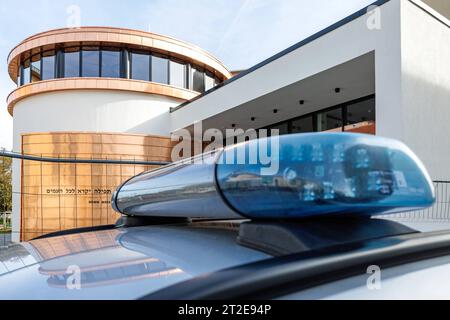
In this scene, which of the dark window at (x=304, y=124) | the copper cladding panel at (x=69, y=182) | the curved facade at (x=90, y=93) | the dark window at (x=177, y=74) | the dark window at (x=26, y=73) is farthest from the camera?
the dark window at (x=177, y=74)

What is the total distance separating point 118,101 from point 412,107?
1050cm

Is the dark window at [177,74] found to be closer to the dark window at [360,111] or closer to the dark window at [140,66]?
the dark window at [140,66]

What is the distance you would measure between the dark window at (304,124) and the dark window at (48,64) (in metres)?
9.67

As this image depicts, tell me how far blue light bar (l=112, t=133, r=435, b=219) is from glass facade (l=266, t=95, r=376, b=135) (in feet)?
29.6

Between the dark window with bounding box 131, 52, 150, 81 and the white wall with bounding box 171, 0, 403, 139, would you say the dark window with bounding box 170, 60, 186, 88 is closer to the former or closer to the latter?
the dark window with bounding box 131, 52, 150, 81

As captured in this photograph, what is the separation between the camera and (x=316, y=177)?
0.56 metres

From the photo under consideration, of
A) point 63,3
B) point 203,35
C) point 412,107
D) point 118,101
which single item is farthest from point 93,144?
point 412,107

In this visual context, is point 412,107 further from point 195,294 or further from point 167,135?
point 167,135

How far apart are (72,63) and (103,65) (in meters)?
1.19

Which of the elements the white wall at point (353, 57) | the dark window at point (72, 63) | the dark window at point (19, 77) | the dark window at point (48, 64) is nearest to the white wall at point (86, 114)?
the dark window at point (72, 63)

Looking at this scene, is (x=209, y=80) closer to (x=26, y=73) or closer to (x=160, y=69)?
(x=160, y=69)

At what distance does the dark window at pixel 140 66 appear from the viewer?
46.1ft

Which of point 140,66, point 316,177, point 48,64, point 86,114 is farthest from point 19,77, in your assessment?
point 316,177

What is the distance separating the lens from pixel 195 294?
1.52ft
